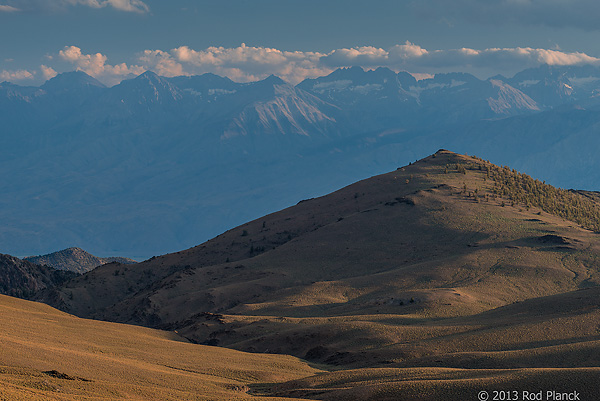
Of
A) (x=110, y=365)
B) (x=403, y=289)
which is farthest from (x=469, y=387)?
(x=403, y=289)

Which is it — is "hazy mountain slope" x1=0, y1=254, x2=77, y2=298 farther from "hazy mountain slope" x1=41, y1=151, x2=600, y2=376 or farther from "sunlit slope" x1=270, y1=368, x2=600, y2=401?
"sunlit slope" x1=270, y1=368, x2=600, y2=401

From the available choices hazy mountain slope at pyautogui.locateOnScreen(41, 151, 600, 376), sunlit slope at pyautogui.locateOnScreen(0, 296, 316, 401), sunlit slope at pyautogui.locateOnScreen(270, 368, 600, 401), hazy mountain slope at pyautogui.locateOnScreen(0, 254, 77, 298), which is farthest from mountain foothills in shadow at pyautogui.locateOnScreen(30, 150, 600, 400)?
hazy mountain slope at pyautogui.locateOnScreen(0, 254, 77, 298)

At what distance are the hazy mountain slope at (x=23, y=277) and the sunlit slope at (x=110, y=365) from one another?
5449 cm

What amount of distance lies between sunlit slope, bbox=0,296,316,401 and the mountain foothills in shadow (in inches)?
177

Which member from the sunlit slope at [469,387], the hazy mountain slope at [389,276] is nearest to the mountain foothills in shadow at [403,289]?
the sunlit slope at [469,387]

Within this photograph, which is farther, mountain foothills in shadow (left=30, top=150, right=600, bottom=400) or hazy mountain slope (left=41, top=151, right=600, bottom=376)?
hazy mountain slope (left=41, top=151, right=600, bottom=376)

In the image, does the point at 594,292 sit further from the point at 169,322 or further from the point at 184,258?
the point at 184,258

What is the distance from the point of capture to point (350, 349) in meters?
60.1

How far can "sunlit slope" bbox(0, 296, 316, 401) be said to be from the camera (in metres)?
38.4

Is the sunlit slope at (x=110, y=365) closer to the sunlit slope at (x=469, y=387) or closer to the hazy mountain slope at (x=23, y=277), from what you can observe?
the sunlit slope at (x=469, y=387)

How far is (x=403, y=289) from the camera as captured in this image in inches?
3221

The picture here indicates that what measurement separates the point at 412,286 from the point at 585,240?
107 feet

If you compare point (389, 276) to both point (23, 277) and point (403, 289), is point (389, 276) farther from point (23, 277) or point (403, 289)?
point (23, 277)

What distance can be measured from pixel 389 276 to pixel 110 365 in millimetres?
46947
